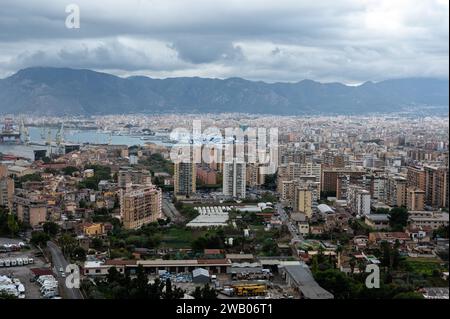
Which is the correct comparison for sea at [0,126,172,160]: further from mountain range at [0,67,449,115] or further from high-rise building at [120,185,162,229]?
high-rise building at [120,185,162,229]

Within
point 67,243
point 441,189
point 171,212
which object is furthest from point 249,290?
point 441,189

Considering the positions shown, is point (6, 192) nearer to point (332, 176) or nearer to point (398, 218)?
point (398, 218)

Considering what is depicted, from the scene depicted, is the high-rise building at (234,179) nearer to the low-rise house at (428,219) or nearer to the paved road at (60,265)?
the low-rise house at (428,219)

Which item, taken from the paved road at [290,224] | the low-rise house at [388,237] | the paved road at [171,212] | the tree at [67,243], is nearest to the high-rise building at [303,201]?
the paved road at [290,224]

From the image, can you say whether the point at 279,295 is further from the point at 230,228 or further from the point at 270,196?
the point at 270,196

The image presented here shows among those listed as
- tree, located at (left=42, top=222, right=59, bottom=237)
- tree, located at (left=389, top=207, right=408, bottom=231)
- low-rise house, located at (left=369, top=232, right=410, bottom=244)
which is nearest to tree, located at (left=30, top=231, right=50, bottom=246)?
tree, located at (left=42, top=222, right=59, bottom=237)
